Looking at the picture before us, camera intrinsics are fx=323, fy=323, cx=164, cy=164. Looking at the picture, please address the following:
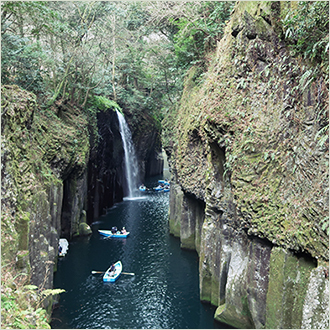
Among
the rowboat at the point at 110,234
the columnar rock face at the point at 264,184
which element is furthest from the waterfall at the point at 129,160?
the columnar rock face at the point at 264,184

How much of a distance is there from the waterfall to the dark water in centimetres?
1523

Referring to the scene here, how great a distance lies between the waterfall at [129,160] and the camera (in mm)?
39269

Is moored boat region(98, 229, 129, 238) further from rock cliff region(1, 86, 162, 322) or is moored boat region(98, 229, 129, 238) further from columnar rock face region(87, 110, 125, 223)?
columnar rock face region(87, 110, 125, 223)

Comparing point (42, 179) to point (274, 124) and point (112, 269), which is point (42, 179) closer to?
point (112, 269)

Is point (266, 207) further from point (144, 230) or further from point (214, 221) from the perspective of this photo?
point (144, 230)

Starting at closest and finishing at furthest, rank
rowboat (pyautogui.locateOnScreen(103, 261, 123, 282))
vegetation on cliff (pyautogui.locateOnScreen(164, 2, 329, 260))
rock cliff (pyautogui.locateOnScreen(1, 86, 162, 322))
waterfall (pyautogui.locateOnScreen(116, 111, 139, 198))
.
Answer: vegetation on cliff (pyautogui.locateOnScreen(164, 2, 329, 260)), rock cliff (pyautogui.locateOnScreen(1, 86, 162, 322)), rowboat (pyautogui.locateOnScreen(103, 261, 123, 282)), waterfall (pyautogui.locateOnScreen(116, 111, 139, 198))

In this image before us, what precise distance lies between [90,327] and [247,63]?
494 inches

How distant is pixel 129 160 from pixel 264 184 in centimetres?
3213

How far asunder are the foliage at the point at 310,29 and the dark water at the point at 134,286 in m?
11.0

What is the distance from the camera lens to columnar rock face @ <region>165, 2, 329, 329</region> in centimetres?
916

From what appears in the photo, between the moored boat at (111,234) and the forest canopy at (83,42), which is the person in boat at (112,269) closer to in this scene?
the moored boat at (111,234)

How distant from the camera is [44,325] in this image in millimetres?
8250

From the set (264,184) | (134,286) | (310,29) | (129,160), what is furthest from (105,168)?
(310,29)

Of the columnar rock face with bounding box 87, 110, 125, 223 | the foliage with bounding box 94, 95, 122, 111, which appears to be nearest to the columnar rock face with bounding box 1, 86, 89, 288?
the foliage with bounding box 94, 95, 122, 111
